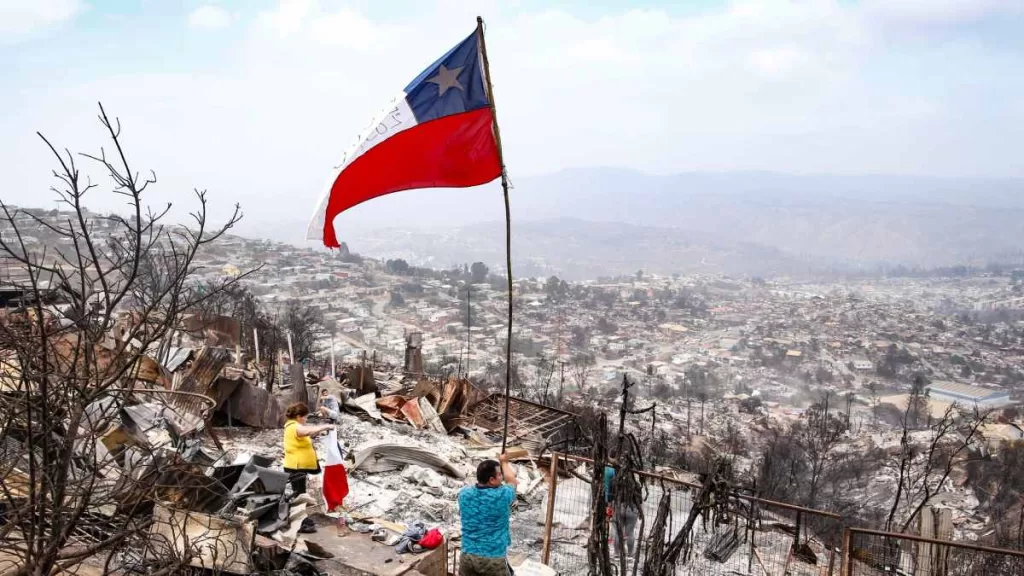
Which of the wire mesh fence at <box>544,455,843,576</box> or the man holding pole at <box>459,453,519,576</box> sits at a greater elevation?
the man holding pole at <box>459,453,519,576</box>

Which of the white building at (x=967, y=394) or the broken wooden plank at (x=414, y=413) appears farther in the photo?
the white building at (x=967, y=394)

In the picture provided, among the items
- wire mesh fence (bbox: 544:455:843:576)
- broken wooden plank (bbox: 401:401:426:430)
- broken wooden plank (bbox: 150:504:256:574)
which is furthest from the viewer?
broken wooden plank (bbox: 401:401:426:430)

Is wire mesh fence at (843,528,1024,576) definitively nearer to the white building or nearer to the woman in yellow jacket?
the woman in yellow jacket

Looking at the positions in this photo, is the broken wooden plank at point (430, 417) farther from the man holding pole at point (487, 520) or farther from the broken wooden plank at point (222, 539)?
the man holding pole at point (487, 520)

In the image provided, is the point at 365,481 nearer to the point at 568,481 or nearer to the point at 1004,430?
the point at 568,481

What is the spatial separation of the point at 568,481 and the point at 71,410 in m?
5.85

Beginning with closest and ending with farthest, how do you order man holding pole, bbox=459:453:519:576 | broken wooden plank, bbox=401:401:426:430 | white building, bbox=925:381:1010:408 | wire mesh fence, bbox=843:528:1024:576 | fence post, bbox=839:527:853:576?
man holding pole, bbox=459:453:519:576 < wire mesh fence, bbox=843:528:1024:576 < fence post, bbox=839:527:853:576 < broken wooden plank, bbox=401:401:426:430 < white building, bbox=925:381:1010:408

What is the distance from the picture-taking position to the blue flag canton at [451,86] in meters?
5.82

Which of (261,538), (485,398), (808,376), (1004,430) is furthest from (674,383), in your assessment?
(261,538)

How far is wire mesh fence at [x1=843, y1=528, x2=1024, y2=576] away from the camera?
4621 mm

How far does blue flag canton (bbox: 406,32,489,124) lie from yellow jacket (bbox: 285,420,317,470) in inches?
113

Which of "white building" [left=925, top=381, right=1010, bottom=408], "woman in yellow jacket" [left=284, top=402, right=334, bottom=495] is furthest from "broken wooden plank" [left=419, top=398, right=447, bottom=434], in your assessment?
"white building" [left=925, top=381, right=1010, bottom=408]

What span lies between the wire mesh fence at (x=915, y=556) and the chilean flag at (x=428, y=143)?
13.2 feet

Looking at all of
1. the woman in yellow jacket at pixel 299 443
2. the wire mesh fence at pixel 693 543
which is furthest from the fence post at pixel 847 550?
the woman in yellow jacket at pixel 299 443
